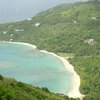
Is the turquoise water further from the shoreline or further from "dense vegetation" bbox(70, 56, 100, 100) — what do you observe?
"dense vegetation" bbox(70, 56, 100, 100)

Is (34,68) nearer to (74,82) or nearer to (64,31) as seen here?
(74,82)

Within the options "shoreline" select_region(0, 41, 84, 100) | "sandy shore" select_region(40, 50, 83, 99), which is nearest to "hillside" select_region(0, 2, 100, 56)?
"shoreline" select_region(0, 41, 84, 100)

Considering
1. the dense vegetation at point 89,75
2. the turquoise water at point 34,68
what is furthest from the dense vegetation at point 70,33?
the turquoise water at point 34,68

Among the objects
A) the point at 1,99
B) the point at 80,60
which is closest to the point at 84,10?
the point at 80,60

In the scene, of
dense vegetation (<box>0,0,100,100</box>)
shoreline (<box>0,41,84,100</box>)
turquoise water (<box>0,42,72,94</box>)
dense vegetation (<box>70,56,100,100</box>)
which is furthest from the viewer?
dense vegetation (<box>0,0,100,100</box>)

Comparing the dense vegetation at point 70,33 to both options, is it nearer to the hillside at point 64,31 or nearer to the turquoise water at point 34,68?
the hillside at point 64,31

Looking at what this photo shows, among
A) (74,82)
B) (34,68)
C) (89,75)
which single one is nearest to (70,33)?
(34,68)

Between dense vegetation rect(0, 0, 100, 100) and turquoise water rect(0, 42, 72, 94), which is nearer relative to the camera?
turquoise water rect(0, 42, 72, 94)
